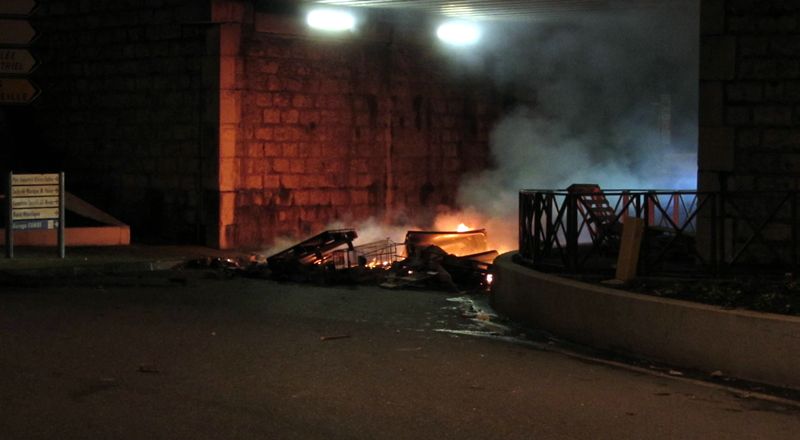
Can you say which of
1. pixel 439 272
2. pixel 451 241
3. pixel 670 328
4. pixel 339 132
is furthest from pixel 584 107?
pixel 670 328

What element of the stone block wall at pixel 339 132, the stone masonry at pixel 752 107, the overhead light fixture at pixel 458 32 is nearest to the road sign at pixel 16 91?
the stone block wall at pixel 339 132

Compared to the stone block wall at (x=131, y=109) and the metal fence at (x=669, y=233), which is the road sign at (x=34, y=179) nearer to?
the stone block wall at (x=131, y=109)

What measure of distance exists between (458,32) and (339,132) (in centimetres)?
339

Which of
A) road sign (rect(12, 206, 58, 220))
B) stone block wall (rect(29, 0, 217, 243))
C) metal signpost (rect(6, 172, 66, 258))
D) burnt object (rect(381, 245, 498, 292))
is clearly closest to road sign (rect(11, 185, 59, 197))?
metal signpost (rect(6, 172, 66, 258))

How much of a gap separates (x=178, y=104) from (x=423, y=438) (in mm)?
13346

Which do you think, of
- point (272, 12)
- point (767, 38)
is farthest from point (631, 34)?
point (767, 38)

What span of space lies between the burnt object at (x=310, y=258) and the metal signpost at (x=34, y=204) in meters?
3.39

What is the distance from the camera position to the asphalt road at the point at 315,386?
618 centimetres

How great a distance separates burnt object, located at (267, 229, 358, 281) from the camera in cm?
1435

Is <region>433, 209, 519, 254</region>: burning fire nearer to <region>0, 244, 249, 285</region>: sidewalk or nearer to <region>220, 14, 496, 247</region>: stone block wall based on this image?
<region>220, 14, 496, 247</region>: stone block wall

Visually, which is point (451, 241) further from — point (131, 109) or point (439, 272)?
point (131, 109)

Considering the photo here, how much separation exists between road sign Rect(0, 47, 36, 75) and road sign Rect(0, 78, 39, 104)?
0.51 ft

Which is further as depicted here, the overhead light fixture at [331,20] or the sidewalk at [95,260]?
the overhead light fixture at [331,20]

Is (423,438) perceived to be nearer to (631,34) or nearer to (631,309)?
(631,309)
